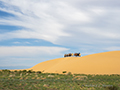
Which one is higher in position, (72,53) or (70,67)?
(72,53)

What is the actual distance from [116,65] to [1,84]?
28497mm

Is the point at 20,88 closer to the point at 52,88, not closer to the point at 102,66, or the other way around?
the point at 52,88

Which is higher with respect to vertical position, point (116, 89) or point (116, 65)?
point (116, 65)

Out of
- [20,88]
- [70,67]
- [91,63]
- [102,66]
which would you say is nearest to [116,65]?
[102,66]

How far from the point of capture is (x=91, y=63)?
4353cm

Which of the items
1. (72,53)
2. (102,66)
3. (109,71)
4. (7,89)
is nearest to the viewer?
(7,89)

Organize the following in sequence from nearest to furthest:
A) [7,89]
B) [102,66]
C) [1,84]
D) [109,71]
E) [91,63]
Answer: [7,89] < [1,84] < [109,71] < [102,66] < [91,63]

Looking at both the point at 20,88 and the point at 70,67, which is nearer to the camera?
the point at 20,88

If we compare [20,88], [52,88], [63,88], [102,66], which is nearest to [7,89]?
[20,88]

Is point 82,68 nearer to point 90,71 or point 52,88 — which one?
point 90,71

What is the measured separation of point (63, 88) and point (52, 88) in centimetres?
133

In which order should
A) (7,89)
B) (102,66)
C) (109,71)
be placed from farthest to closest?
(102,66) < (109,71) < (7,89)

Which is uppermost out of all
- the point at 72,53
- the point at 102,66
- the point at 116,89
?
the point at 72,53

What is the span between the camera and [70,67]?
4306 cm
